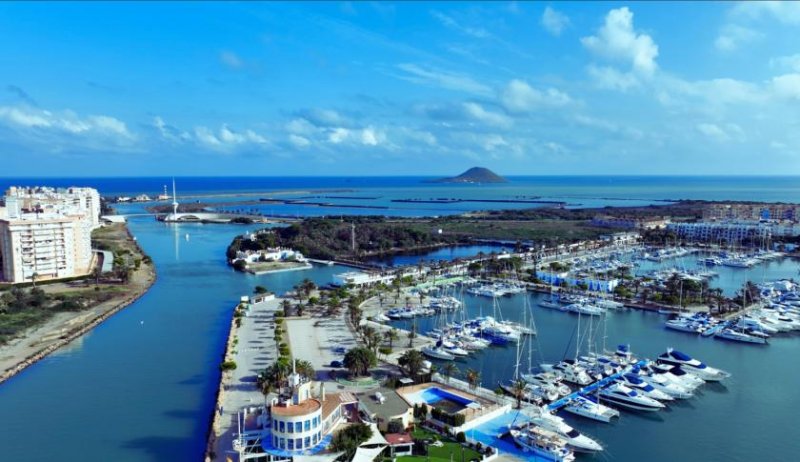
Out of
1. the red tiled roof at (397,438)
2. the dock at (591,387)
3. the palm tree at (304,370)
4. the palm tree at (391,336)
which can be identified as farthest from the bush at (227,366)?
the dock at (591,387)

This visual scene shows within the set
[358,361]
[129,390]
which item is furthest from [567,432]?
[129,390]


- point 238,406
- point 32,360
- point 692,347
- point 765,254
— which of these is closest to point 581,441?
point 238,406

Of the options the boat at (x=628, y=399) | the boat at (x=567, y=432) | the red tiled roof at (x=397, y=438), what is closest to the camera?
the red tiled roof at (x=397, y=438)

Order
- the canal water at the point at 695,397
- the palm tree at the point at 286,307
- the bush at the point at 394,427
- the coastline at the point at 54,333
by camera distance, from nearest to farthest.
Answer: the bush at the point at 394,427 < the canal water at the point at 695,397 < the coastline at the point at 54,333 < the palm tree at the point at 286,307

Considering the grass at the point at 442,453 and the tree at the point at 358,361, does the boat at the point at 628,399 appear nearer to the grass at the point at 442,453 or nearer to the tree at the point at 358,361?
the grass at the point at 442,453

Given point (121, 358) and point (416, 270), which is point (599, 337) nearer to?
point (416, 270)

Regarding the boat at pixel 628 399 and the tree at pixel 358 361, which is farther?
the tree at pixel 358 361

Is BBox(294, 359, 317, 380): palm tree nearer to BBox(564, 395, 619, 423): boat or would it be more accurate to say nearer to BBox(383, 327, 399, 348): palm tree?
BBox(383, 327, 399, 348): palm tree
